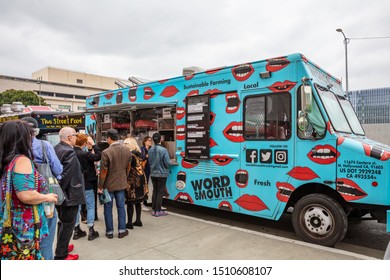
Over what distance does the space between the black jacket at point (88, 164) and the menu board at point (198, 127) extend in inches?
77.1

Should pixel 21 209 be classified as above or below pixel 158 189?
above

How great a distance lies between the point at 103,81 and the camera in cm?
8719

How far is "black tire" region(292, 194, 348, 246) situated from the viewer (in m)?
4.46

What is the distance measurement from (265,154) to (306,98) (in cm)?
120

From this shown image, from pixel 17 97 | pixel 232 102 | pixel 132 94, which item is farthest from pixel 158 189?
pixel 17 97

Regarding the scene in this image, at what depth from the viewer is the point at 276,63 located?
203 inches

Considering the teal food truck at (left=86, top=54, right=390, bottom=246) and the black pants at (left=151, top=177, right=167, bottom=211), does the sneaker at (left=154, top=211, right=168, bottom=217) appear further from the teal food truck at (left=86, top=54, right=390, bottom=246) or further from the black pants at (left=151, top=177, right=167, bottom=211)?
the teal food truck at (left=86, top=54, right=390, bottom=246)

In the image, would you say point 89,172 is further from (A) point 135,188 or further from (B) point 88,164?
(A) point 135,188

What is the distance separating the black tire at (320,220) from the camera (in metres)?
4.46

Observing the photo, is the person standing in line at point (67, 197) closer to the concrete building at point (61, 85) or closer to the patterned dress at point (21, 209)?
the patterned dress at point (21, 209)

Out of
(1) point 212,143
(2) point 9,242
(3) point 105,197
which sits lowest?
(3) point 105,197

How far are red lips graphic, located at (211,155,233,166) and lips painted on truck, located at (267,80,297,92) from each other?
1501 millimetres

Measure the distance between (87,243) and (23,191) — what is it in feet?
8.86

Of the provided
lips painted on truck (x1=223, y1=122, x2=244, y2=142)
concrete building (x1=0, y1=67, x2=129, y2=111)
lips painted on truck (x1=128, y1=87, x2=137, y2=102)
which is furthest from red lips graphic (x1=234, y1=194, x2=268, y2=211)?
concrete building (x1=0, y1=67, x2=129, y2=111)
